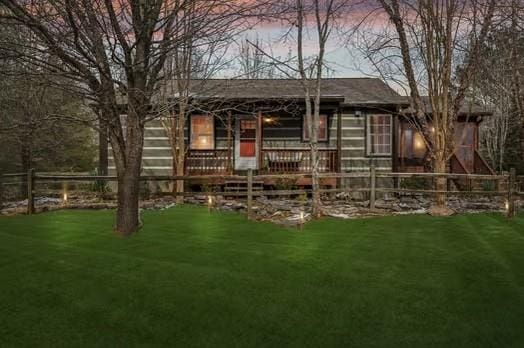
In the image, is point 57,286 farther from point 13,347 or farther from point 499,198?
point 499,198

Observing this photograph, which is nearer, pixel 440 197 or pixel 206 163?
pixel 440 197

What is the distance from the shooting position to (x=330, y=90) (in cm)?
1930

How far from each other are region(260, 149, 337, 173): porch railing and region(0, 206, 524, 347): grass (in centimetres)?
832

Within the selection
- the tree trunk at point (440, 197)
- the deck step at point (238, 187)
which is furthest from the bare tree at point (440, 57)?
the deck step at point (238, 187)

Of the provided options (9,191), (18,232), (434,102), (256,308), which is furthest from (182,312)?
(9,191)

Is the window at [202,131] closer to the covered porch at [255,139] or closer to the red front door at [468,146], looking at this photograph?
the covered porch at [255,139]

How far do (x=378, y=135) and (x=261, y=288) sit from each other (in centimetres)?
1443

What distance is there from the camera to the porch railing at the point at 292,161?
17.6m

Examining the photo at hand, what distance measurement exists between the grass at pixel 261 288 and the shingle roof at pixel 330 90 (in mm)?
8737

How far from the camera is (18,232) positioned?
9.10 m

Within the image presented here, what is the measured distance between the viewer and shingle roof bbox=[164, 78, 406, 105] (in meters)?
17.2

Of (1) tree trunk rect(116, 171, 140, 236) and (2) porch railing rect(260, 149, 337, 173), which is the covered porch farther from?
(1) tree trunk rect(116, 171, 140, 236)

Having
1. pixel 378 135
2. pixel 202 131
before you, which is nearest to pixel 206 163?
pixel 202 131

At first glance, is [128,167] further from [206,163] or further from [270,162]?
[270,162]
